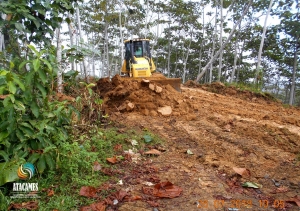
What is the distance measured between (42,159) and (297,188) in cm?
303

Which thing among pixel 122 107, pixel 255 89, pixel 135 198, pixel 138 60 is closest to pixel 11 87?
pixel 135 198

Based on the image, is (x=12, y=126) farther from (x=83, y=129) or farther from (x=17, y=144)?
(x=83, y=129)

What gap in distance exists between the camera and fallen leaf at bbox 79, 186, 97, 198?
232 centimetres

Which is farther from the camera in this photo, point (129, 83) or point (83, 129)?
point (129, 83)

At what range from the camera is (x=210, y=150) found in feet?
11.9

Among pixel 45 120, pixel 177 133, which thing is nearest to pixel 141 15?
pixel 177 133

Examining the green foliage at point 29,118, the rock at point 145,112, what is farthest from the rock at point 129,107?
the green foliage at point 29,118

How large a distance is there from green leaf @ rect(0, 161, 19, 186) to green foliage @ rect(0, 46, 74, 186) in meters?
0.05

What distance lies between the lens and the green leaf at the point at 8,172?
2217 millimetres

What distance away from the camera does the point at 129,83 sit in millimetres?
5746

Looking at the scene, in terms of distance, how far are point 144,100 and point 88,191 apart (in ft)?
11.0

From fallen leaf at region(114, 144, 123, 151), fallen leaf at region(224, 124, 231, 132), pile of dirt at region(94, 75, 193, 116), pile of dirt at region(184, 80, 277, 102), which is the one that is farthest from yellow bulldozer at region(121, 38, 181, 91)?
fallen leaf at region(114, 144, 123, 151)

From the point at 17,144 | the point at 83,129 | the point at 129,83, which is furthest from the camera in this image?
the point at 129,83

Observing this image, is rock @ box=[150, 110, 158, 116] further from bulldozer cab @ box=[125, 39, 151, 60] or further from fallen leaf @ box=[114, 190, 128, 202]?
bulldozer cab @ box=[125, 39, 151, 60]
